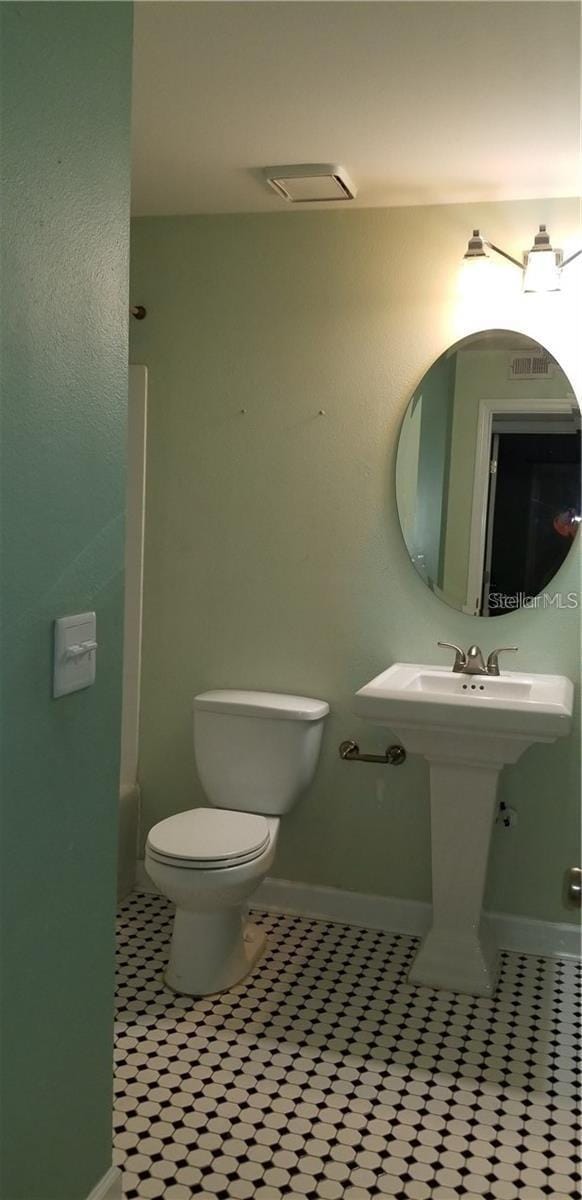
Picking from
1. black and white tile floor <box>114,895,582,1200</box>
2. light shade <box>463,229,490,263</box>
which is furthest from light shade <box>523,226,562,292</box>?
black and white tile floor <box>114,895,582,1200</box>

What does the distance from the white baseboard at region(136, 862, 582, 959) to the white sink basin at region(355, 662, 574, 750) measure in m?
0.77

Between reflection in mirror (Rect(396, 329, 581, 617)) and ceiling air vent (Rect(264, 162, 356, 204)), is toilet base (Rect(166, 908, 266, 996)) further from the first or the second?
ceiling air vent (Rect(264, 162, 356, 204))

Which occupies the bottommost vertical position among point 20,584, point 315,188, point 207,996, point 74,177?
point 207,996

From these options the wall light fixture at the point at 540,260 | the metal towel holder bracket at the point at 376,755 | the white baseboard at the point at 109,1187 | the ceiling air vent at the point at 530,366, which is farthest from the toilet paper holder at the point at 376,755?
the white baseboard at the point at 109,1187

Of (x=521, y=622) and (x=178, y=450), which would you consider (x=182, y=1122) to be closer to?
(x=521, y=622)

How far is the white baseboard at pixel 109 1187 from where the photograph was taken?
181cm

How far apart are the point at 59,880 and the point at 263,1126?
0.99 meters

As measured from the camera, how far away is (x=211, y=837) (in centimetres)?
283

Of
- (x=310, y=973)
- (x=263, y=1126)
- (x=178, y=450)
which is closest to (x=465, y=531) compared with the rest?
(x=178, y=450)

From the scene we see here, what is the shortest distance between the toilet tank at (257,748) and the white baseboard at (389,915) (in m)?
0.39

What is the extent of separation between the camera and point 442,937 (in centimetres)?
298

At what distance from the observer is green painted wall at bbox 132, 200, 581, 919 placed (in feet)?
10.3
